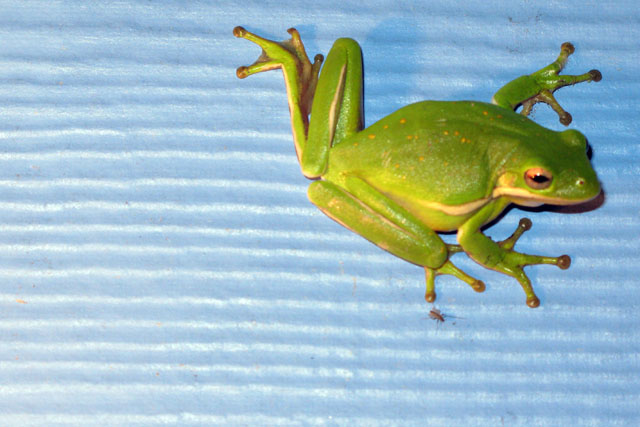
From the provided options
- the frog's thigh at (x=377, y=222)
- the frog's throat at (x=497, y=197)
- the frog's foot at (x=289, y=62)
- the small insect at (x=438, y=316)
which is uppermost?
the frog's foot at (x=289, y=62)

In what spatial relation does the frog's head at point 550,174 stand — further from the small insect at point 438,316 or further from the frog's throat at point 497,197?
the small insect at point 438,316

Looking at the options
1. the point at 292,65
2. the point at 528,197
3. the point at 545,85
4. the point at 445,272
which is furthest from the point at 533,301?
the point at 292,65

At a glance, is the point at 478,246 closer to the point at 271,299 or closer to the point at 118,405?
the point at 271,299

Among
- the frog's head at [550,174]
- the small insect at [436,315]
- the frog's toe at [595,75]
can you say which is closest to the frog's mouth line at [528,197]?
the frog's head at [550,174]

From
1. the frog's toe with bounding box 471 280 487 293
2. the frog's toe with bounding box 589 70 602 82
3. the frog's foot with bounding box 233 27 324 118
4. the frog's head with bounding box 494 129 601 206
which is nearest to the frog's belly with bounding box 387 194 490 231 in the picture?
the frog's head with bounding box 494 129 601 206

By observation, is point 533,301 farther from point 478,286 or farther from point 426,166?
point 426,166

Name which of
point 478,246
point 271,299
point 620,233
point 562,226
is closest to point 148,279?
point 271,299
